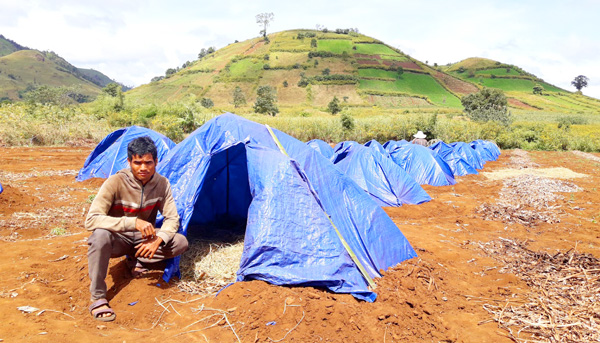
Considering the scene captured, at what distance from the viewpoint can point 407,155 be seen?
10555 mm

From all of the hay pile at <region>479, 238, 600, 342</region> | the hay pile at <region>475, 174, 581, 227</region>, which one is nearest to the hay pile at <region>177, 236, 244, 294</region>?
the hay pile at <region>479, 238, 600, 342</region>

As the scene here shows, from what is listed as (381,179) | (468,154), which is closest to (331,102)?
(468,154)

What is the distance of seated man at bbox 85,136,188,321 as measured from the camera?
9.49 ft

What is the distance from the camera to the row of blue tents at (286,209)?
3.39m

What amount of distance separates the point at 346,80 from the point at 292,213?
59.2 metres

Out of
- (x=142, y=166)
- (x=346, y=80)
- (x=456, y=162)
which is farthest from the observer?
(x=346, y=80)

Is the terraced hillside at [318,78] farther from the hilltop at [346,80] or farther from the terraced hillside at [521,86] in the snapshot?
the terraced hillside at [521,86]

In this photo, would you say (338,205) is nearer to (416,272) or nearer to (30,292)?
(416,272)

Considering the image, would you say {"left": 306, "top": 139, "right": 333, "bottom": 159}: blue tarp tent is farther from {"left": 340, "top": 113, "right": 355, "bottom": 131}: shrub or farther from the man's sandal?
{"left": 340, "top": 113, "right": 355, "bottom": 131}: shrub

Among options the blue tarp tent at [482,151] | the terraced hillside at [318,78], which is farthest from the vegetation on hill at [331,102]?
the blue tarp tent at [482,151]

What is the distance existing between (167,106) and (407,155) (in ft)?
50.4

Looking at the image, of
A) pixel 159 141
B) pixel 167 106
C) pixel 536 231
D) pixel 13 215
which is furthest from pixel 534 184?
pixel 167 106

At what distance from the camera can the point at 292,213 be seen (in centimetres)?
362

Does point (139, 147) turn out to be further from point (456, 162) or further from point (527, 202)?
point (456, 162)
